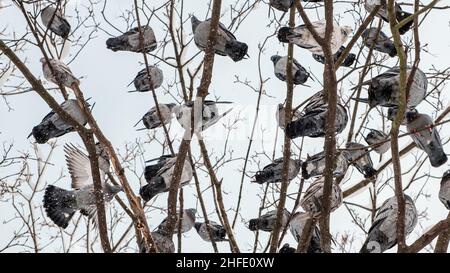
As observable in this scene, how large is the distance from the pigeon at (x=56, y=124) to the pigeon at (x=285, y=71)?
963 mm

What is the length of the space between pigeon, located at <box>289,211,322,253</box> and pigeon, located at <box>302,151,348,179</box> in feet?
0.56

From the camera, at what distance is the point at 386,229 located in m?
2.10

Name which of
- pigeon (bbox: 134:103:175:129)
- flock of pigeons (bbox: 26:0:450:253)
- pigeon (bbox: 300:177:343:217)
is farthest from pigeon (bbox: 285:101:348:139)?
pigeon (bbox: 134:103:175:129)

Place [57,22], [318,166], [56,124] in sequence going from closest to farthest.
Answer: [318,166]
[56,124]
[57,22]

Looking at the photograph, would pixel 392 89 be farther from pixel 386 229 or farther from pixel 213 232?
pixel 213 232

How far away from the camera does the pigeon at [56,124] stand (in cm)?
249

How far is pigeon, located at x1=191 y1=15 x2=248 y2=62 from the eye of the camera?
8.55 ft

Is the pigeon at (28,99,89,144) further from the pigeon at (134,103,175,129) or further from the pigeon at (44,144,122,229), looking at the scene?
the pigeon at (134,103,175,129)

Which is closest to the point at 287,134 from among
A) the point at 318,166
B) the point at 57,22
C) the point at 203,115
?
the point at 318,166

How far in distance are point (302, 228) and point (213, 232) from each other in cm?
56

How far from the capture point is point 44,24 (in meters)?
3.13
